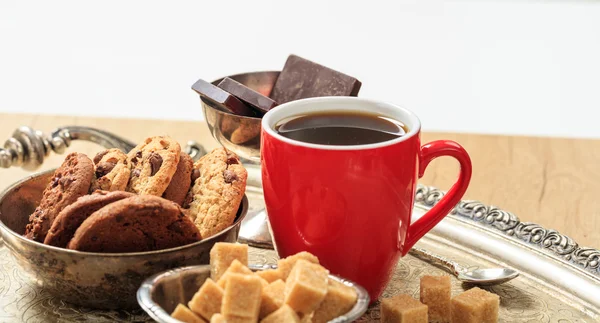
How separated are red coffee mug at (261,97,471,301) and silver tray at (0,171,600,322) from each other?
9 centimetres

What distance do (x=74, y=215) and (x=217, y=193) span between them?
0.20 metres

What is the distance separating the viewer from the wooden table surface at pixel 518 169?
161 centimetres

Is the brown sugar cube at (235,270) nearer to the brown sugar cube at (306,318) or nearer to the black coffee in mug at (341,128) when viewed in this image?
the brown sugar cube at (306,318)

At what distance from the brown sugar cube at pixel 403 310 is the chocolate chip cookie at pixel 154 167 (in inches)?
13.4

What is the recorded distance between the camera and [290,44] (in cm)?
417

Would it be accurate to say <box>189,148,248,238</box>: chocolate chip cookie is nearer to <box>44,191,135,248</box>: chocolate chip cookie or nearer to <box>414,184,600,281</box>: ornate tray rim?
<box>44,191,135,248</box>: chocolate chip cookie

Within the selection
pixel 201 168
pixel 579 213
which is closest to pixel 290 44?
pixel 579 213

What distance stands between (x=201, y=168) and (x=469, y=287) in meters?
0.43

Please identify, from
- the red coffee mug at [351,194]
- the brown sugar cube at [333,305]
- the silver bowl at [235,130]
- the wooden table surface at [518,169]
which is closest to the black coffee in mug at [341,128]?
the red coffee mug at [351,194]

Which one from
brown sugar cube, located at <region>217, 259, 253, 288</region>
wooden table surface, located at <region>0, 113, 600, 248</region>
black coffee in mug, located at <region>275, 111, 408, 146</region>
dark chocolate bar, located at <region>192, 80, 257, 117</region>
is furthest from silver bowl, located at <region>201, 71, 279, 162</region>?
wooden table surface, located at <region>0, 113, 600, 248</region>

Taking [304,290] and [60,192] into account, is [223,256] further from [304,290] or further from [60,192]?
[60,192]

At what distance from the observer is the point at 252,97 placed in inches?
50.3

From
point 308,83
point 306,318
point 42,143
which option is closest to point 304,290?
point 306,318

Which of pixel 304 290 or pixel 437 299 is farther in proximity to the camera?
pixel 437 299
